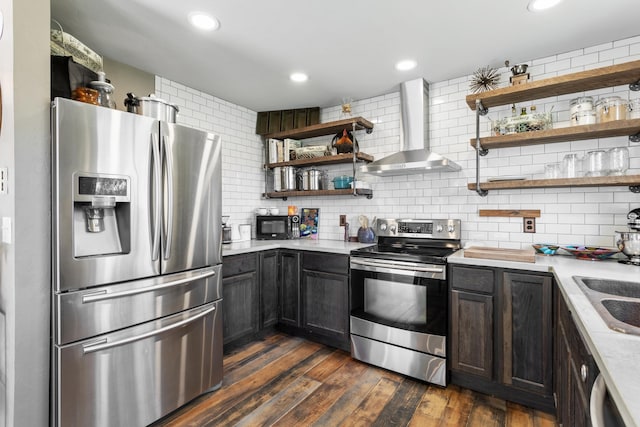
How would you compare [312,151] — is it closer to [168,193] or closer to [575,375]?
[168,193]

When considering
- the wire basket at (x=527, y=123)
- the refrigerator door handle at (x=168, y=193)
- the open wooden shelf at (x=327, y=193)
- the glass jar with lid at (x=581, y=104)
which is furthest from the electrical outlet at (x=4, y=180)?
the glass jar with lid at (x=581, y=104)

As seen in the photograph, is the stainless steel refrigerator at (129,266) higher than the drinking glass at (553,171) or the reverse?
the reverse

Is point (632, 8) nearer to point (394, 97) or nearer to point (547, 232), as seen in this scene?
point (547, 232)

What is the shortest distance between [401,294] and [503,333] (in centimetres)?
70

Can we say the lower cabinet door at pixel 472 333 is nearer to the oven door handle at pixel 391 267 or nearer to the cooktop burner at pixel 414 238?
the oven door handle at pixel 391 267

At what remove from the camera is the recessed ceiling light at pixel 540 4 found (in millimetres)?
1835

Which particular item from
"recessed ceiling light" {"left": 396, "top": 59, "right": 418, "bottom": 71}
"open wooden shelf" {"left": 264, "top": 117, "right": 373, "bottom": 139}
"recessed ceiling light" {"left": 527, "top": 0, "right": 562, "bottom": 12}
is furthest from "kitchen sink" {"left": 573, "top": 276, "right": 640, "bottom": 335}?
"open wooden shelf" {"left": 264, "top": 117, "right": 373, "bottom": 139}

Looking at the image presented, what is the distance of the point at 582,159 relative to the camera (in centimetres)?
230

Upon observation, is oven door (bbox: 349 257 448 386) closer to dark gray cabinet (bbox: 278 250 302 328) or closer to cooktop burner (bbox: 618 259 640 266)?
dark gray cabinet (bbox: 278 250 302 328)

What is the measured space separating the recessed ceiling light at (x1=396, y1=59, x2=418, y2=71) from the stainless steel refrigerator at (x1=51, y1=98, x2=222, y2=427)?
1622 mm

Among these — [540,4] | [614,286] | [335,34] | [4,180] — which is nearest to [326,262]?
[335,34]

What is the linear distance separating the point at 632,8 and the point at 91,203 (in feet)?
10.7

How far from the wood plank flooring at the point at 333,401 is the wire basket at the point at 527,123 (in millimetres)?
1913

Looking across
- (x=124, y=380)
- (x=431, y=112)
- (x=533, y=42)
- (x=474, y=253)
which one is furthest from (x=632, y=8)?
(x=124, y=380)
